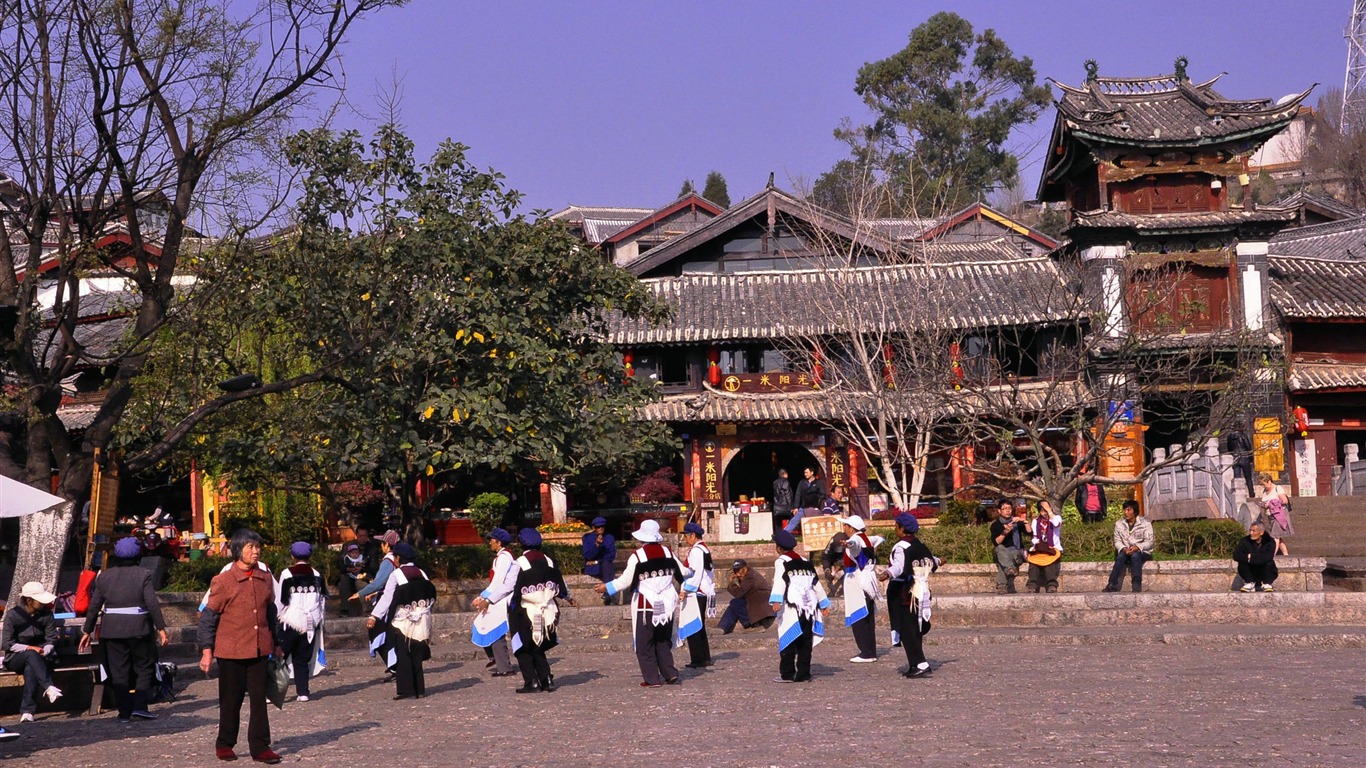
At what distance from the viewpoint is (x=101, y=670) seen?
43.2 ft

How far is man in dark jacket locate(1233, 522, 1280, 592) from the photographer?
19828 millimetres

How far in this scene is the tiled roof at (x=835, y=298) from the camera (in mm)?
32875

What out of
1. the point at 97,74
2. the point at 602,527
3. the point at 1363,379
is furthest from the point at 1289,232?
the point at 97,74

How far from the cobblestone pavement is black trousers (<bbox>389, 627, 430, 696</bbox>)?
0.22 meters

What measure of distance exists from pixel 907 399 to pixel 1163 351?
613cm

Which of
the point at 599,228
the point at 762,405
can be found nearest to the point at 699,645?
the point at 762,405

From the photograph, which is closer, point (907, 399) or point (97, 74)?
point (97, 74)

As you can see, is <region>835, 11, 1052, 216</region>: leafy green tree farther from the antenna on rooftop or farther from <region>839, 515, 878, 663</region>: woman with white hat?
<region>839, 515, 878, 663</region>: woman with white hat

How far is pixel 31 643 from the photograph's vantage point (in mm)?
13250

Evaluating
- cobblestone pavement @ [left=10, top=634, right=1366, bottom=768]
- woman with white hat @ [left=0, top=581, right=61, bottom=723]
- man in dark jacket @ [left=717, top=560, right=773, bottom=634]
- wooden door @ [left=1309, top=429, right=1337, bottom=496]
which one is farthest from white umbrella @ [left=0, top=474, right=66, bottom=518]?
wooden door @ [left=1309, top=429, right=1337, bottom=496]

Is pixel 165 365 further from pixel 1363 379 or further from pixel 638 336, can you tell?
pixel 1363 379

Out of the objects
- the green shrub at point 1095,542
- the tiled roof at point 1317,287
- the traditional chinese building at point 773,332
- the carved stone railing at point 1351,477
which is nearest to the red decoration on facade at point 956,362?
the traditional chinese building at point 773,332

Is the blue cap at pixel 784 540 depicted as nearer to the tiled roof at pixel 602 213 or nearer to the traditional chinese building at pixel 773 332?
the traditional chinese building at pixel 773 332

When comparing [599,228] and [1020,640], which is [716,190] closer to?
[599,228]
